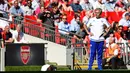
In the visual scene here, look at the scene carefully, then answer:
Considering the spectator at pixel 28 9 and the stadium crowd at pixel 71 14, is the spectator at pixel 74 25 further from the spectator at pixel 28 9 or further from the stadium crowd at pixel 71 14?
the spectator at pixel 28 9

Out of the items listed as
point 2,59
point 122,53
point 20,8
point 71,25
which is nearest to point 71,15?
point 71,25

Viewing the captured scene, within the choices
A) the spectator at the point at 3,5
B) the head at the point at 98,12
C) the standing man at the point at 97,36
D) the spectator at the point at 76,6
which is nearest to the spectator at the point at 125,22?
the spectator at the point at 76,6

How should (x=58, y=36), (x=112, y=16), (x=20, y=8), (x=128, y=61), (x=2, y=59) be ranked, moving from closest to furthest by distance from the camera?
(x=2, y=59), (x=128, y=61), (x=58, y=36), (x=20, y=8), (x=112, y=16)

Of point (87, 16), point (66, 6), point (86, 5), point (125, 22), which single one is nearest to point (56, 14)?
point (66, 6)

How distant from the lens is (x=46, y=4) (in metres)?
20.8

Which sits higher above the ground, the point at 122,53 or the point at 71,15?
the point at 71,15

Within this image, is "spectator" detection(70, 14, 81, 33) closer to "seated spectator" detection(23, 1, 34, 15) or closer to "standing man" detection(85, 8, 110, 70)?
"seated spectator" detection(23, 1, 34, 15)

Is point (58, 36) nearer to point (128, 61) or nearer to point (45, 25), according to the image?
point (45, 25)

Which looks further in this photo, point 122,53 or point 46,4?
point 46,4

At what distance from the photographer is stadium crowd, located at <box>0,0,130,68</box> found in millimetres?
19203

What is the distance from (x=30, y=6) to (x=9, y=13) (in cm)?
190

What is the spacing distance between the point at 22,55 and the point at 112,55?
2.96m

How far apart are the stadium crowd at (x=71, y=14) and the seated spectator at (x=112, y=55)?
191cm

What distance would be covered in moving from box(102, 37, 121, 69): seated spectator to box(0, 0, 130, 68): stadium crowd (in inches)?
75.3
